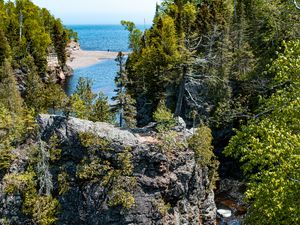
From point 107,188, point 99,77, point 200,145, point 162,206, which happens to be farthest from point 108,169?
point 99,77

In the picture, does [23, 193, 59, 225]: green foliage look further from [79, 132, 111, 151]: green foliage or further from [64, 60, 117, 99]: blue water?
[64, 60, 117, 99]: blue water

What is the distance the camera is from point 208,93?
1758 inches

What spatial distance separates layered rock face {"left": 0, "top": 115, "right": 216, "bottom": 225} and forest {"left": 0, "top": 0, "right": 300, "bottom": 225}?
3.41 ft

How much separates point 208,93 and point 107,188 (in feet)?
81.6

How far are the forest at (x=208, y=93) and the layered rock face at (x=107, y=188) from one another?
1.04 m

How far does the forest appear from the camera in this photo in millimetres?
14391

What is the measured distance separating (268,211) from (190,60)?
20.2 m

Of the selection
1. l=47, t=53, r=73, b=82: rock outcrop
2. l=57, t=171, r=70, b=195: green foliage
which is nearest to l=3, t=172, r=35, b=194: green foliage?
l=57, t=171, r=70, b=195: green foliage

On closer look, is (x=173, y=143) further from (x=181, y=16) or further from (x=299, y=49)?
(x=181, y=16)

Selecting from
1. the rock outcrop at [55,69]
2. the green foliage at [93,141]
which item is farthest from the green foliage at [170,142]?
the rock outcrop at [55,69]

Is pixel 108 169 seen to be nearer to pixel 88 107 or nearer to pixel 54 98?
pixel 88 107

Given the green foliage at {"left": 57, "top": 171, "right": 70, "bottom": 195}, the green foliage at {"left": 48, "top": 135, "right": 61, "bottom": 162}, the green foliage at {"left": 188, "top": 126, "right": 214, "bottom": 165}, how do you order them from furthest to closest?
the green foliage at {"left": 188, "top": 126, "right": 214, "bottom": 165} < the green foliage at {"left": 48, "top": 135, "right": 61, "bottom": 162} < the green foliage at {"left": 57, "top": 171, "right": 70, "bottom": 195}

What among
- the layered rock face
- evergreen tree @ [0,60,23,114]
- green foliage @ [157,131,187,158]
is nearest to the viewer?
the layered rock face

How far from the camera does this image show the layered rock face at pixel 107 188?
2291 cm
